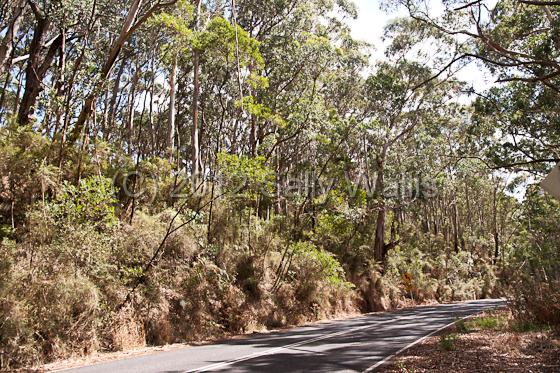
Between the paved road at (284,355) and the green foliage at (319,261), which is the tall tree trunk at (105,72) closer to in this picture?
the paved road at (284,355)

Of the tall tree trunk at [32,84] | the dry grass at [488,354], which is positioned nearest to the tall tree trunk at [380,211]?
the dry grass at [488,354]

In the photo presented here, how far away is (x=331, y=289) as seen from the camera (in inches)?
924

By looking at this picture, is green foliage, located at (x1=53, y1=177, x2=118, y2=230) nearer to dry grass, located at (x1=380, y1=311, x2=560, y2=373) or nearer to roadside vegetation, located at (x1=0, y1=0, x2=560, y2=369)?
roadside vegetation, located at (x1=0, y1=0, x2=560, y2=369)

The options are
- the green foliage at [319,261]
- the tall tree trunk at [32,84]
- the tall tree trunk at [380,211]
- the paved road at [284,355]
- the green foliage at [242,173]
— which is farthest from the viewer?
the tall tree trunk at [380,211]

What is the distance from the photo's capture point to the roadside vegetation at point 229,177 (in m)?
11.5

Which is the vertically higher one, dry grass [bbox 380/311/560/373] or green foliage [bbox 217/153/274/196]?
green foliage [bbox 217/153/274/196]

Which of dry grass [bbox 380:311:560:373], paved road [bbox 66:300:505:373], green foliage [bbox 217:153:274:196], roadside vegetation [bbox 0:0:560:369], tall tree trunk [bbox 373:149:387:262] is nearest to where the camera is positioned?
dry grass [bbox 380:311:560:373]

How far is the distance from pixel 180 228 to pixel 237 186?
2573 mm

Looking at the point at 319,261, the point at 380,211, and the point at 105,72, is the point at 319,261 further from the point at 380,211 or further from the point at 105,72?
the point at 105,72

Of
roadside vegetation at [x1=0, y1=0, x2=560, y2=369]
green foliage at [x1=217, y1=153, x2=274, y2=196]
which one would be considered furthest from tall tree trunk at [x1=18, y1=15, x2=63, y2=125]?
green foliage at [x1=217, y1=153, x2=274, y2=196]

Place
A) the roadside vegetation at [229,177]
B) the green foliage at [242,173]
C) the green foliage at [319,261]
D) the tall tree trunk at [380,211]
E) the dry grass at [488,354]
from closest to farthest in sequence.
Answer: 1. the dry grass at [488,354]
2. the roadside vegetation at [229,177]
3. the green foliage at [242,173]
4. the green foliage at [319,261]
5. the tall tree trunk at [380,211]

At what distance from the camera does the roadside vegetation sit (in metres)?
11.5

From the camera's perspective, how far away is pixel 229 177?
16.1 meters

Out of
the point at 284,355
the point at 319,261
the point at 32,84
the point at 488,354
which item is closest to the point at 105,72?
the point at 32,84
